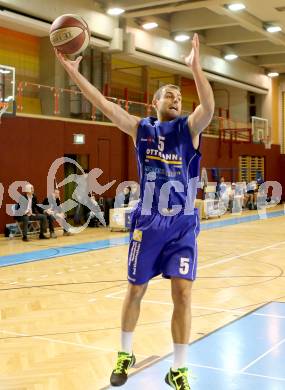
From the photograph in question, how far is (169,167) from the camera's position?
353cm

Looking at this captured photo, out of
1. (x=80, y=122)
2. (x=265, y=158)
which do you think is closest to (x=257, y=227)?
(x=80, y=122)

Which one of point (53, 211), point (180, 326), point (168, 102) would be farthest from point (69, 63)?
point (53, 211)

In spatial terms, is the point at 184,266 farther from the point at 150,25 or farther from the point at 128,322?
the point at 150,25

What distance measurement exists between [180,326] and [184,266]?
1.22 feet

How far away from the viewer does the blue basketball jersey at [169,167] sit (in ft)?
11.6

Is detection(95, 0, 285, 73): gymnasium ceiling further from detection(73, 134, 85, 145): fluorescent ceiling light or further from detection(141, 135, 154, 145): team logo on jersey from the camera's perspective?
detection(141, 135, 154, 145): team logo on jersey

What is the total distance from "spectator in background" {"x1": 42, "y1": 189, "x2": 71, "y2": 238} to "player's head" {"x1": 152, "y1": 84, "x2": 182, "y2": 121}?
426 inches

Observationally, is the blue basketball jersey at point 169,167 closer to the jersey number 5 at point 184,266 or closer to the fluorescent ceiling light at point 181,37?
the jersey number 5 at point 184,266

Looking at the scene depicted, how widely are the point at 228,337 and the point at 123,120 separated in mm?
2762

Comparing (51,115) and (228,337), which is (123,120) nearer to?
(228,337)

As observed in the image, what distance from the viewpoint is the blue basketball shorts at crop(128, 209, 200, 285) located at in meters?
3.46

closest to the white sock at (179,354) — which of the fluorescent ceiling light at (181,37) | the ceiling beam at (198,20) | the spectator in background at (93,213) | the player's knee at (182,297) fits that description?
the player's knee at (182,297)

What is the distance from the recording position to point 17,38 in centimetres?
1812

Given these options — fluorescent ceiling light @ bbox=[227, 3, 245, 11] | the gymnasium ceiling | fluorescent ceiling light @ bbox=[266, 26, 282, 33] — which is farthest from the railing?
fluorescent ceiling light @ bbox=[266, 26, 282, 33]
